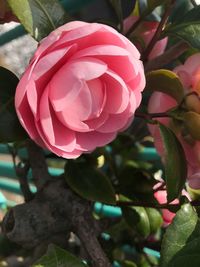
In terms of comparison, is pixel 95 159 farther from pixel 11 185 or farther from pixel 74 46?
pixel 11 185

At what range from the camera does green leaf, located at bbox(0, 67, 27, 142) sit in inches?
20.2

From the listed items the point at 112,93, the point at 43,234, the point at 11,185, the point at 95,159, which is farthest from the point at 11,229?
the point at 11,185

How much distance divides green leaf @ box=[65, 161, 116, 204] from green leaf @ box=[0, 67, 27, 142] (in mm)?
137

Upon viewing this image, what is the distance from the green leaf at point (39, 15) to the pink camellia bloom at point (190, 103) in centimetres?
14

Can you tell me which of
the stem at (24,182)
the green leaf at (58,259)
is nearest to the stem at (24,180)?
the stem at (24,182)

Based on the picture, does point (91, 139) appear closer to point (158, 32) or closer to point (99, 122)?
point (99, 122)

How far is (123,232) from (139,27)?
1.23 feet

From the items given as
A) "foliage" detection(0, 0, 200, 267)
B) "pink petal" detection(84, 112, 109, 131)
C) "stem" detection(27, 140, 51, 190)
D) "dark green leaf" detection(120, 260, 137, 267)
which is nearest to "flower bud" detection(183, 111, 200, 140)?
"foliage" detection(0, 0, 200, 267)

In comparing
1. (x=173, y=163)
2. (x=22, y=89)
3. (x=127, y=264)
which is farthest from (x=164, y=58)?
(x=127, y=264)

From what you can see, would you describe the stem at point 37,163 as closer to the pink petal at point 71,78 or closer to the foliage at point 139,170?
the foliage at point 139,170

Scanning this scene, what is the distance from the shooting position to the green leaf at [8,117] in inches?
20.2

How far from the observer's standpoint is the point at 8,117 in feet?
1.70

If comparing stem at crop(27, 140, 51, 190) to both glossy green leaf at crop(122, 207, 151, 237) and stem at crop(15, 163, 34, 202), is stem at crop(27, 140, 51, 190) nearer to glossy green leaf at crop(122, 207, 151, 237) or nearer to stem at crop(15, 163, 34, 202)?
stem at crop(15, 163, 34, 202)

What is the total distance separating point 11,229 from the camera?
65 centimetres
